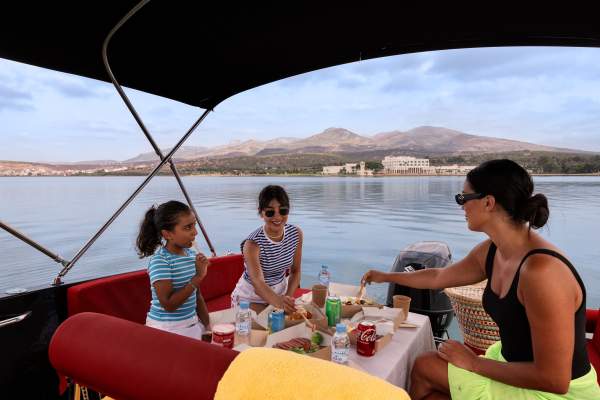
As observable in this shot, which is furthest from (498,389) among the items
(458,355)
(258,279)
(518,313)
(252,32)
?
(252,32)

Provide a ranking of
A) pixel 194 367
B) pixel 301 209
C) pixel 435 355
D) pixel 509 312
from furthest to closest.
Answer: pixel 301 209, pixel 435 355, pixel 509 312, pixel 194 367

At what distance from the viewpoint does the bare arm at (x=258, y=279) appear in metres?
2.08

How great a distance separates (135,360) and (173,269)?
3.83 ft

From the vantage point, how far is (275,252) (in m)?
2.55

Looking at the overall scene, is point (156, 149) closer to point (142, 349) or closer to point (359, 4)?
point (359, 4)

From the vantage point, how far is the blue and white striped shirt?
196 cm

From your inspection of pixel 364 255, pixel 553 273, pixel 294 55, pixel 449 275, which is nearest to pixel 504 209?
pixel 553 273

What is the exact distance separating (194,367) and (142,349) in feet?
0.61

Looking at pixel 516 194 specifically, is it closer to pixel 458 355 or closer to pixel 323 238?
pixel 458 355

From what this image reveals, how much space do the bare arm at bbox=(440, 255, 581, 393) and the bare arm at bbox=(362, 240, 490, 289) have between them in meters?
0.53

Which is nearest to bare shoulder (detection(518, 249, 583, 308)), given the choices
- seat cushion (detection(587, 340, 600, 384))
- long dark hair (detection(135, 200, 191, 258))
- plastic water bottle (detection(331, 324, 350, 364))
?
plastic water bottle (detection(331, 324, 350, 364))

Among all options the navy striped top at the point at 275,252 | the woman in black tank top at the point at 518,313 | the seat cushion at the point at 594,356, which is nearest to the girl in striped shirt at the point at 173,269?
the navy striped top at the point at 275,252

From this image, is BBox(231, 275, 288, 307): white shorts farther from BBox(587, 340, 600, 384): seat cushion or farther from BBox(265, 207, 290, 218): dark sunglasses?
BBox(587, 340, 600, 384): seat cushion

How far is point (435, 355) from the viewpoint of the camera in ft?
5.05
